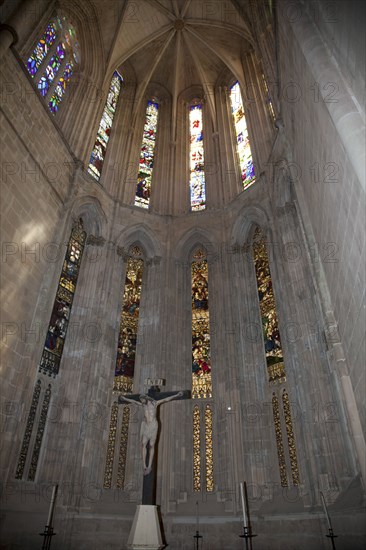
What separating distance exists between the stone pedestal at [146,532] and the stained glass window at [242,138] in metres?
10.8

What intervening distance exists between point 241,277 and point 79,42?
10.6 meters

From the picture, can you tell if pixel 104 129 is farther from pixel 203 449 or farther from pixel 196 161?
pixel 203 449

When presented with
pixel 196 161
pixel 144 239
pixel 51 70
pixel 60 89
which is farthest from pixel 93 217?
pixel 196 161

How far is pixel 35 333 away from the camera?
30.5 ft

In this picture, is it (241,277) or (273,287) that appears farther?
(241,277)

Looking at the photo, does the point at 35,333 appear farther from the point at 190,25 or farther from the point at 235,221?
the point at 190,25

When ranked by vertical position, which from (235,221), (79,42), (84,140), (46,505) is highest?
(79,42)

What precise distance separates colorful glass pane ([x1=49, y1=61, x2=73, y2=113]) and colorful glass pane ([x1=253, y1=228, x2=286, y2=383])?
7776 mm

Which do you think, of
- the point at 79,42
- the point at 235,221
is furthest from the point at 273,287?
the point at 79,42

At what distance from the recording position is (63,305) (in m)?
11.2

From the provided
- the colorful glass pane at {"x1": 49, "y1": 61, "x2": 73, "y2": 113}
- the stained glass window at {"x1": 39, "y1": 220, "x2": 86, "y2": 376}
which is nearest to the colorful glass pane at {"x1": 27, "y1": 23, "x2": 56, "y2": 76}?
the colorful glass pane at {"x1": 49, "y1": 61, "x2": 73, "y2": 113}

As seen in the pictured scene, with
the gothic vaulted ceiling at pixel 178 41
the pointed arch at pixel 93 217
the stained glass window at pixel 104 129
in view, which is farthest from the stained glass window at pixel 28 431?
the gothic vaulted ceiling at pixel 178 41

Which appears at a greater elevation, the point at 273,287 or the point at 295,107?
the point at 295,107

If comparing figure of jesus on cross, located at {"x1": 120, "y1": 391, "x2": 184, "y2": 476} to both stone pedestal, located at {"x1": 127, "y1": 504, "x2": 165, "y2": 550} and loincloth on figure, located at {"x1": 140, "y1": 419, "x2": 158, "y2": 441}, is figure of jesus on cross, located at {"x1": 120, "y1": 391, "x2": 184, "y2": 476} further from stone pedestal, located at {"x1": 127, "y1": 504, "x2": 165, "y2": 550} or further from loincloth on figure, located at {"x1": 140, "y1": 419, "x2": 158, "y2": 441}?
stone pedestal, located at {"x1": 127, "y1": 504, "x2": 165, "y2": 550}
